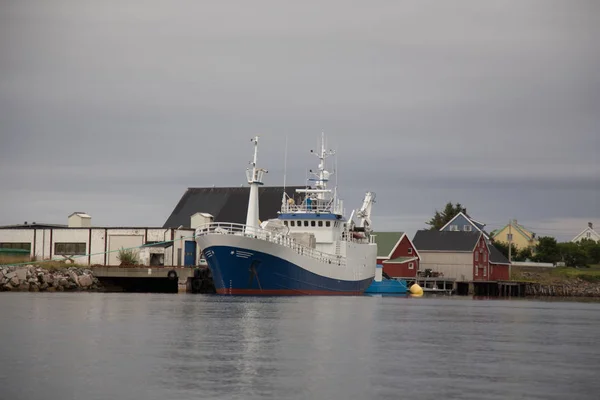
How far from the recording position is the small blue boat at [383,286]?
85.0 m

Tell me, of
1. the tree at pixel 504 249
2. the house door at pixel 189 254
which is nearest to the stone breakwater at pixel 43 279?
the house door at pixel 189 254

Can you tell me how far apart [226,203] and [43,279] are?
1200 inches

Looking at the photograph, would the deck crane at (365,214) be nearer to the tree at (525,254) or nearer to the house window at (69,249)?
the house window at (69,249)

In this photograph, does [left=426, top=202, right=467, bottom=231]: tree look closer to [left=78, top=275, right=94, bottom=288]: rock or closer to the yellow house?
the yellow house

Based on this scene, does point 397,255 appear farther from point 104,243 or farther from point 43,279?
point 43,279

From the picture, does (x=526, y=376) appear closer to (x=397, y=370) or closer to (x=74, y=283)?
(x=397, y=370)

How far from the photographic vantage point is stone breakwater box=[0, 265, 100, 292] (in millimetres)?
69062

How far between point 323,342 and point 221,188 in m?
67.3

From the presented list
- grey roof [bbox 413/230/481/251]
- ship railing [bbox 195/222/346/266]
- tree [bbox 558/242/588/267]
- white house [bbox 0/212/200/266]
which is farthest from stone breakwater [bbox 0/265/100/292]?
tree [bbox 558/242/588/267]

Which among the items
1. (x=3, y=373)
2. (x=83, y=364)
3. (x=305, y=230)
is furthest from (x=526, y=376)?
(x=305, y=230)

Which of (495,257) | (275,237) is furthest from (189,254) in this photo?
(495,257)

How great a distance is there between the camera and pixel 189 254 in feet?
258

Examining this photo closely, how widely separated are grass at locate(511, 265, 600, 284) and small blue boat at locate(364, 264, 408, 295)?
33459mm

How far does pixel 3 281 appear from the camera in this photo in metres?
68.7
